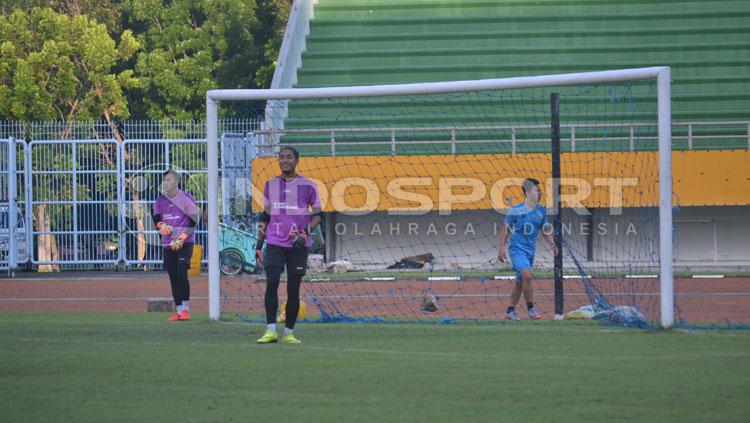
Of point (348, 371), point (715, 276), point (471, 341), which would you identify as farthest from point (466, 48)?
point (348, 371)

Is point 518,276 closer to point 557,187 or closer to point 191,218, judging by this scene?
point 557,187

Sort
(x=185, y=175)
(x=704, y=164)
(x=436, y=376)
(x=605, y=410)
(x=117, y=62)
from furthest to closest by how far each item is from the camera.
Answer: (x=117, y=62) < (x=185, y=175) < (x=704, y=164) < (x=436, y=376) < (x=605, y=410)

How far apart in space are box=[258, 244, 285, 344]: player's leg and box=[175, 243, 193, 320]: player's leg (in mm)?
3174

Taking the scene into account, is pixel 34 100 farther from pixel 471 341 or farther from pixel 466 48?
pixel 471 341

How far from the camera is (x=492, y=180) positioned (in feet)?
79.9

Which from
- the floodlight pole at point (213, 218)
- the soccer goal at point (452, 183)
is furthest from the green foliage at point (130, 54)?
the floodlight pole at point (213, 218)

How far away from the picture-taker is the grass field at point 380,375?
7578mm

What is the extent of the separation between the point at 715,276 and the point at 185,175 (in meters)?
13.0

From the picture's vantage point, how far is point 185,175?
28.9 m

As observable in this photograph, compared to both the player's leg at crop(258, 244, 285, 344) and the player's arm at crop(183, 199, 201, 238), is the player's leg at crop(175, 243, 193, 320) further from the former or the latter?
the player's leg at crop(258, 244, 285, 344)

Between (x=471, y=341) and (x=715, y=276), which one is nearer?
(x=471, y=341)

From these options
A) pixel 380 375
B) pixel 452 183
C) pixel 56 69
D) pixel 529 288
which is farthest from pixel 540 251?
pixel 56 69

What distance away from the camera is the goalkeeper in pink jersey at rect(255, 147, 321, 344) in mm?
11914

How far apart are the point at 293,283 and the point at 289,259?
0.25m
